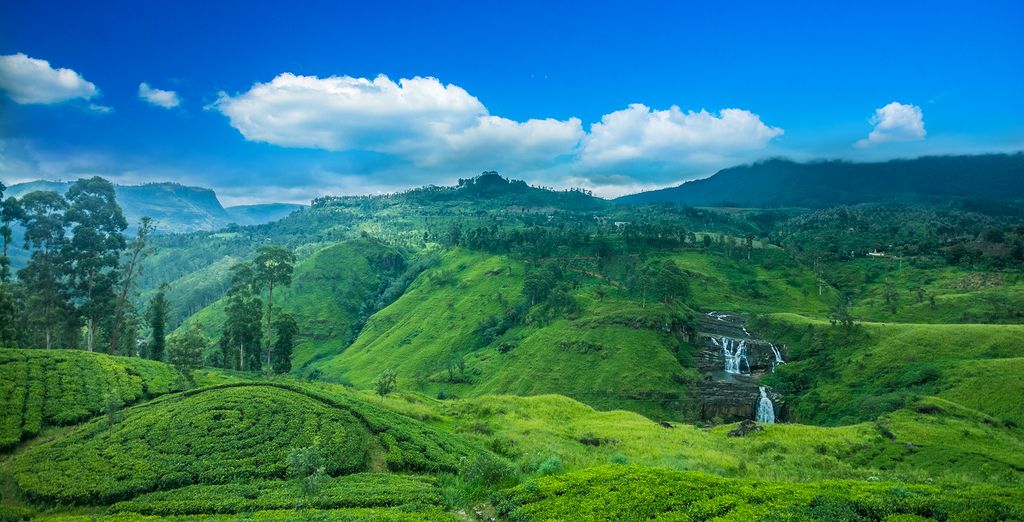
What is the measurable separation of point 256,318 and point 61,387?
48800 millimetres

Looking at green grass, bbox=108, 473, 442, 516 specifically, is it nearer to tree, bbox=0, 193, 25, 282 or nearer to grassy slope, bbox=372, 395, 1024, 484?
grassy slope, bbox=372, 395, 1024, 484

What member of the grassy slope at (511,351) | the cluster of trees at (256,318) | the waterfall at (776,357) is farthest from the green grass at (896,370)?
the cluster of trees at (256,318)

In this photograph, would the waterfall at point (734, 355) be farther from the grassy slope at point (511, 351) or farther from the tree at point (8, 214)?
the tree at point (8, 214)

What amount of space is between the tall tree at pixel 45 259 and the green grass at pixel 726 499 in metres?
81.6

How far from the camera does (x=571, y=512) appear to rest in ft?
80.9

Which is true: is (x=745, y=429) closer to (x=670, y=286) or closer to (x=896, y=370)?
(x=896, y=370)

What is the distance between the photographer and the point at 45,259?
7412 centimetres

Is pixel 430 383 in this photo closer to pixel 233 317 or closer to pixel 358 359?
pixel 358 359

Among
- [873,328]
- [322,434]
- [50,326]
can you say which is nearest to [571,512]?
[322,434]

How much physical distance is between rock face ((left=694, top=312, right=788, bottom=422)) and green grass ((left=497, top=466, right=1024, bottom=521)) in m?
72.9

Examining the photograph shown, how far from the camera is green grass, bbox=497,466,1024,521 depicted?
1923cm

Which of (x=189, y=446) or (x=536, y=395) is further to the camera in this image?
(x=536, y=395)

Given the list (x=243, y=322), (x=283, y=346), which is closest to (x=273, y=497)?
(x=283, y=346)

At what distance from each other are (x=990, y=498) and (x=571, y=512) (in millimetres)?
16508
